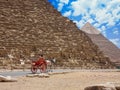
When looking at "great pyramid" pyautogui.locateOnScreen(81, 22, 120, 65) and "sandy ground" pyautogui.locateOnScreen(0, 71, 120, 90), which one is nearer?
"sandy ground" pyautogui.locateOnScreen(0, 71, 120, 90)

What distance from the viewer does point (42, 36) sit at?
53.1 meters

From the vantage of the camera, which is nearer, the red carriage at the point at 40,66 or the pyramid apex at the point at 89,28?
the red carriage at the point at 40,66

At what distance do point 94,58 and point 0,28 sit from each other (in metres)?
11.8

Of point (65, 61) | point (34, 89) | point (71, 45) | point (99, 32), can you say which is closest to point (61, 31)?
point (71, 45)

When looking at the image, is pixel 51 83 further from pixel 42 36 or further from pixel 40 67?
pixel 42 36

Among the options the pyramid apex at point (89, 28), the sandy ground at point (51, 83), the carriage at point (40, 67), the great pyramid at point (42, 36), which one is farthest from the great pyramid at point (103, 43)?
the sandy ground at point (51, 83)

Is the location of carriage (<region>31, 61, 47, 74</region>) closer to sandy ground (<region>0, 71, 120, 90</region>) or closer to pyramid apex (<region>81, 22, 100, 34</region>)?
sandy ground (<region>0, 71, 120, 90</region>)

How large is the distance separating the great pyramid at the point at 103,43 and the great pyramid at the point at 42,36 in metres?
57.3

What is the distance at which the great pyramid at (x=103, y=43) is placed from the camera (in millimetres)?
116312

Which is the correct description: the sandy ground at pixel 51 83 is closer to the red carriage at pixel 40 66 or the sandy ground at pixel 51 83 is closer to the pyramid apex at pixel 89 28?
the red carriage at pixel 40 66

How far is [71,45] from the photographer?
181 ft

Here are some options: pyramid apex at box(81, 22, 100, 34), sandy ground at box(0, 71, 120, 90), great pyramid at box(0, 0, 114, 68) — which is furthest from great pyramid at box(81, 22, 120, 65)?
sandy ground at box(0, 71, 120, 90)

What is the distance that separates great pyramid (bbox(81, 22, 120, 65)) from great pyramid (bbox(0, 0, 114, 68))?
5733 centimetres

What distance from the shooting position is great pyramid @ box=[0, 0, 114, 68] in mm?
49500
